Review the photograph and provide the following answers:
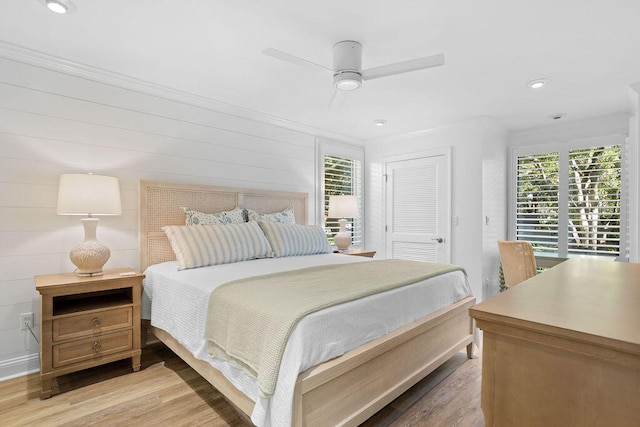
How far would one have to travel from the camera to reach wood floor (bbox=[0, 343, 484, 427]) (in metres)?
1.90

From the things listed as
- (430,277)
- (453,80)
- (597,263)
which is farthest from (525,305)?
(453,80)

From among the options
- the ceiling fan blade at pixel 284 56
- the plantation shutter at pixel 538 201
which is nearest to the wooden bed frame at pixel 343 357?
the ceiling fan blade at pixel 284 56

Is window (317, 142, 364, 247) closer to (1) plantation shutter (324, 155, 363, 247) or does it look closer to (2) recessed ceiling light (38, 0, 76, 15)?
(1) plantation shutter (324, 155, 363, 247)

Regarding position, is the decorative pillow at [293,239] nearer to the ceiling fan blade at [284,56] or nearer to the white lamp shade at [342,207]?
the white lamp shade at [342,207]

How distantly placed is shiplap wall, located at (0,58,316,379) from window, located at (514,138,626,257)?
394cm

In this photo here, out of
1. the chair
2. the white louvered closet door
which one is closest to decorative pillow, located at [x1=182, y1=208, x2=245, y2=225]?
the white louvered closet door

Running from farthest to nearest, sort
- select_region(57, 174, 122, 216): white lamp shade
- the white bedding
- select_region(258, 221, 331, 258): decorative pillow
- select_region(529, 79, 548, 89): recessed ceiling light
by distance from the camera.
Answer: select_region(258, 221, 331, 258): decorative pillow
select_region(529, 79, 548, 89): recessed ceiling light
select_region(57, 174, 122, 216): white lamp shade
the white bedding

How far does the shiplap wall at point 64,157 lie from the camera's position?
2418 millimetres

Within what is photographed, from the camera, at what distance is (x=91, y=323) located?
2.31 meters

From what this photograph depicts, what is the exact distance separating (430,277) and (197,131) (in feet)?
8.57

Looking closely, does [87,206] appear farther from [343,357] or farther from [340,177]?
[340,177]

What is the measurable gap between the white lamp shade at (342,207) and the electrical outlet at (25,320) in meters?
3.08

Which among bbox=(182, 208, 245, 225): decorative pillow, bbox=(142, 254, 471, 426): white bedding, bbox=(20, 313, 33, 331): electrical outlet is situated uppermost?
bbox=(182, 208, 245, 225): decorative pillow

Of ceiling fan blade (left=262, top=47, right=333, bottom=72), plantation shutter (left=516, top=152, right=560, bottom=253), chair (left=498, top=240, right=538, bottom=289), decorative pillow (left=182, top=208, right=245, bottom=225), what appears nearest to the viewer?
ceiling fan blade (left=262, top=47, right=333, bottom=72)
